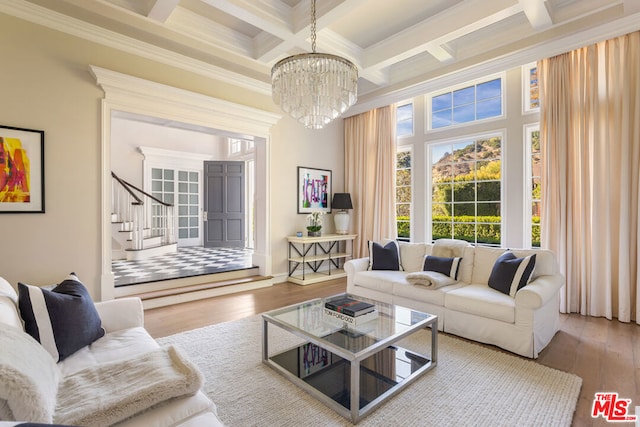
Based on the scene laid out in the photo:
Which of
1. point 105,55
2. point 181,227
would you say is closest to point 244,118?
point 105,55

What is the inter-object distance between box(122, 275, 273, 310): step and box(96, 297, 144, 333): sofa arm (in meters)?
1.78

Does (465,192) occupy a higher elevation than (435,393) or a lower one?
higher

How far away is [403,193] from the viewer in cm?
555

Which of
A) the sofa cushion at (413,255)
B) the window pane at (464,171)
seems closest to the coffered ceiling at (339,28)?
the window pane at (464,171)

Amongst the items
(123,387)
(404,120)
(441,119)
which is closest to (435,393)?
(123,387)

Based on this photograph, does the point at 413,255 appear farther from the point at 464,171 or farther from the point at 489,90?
the point at 489,90

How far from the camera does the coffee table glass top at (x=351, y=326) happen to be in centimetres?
205

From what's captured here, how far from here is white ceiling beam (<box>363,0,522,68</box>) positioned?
10.8 ft

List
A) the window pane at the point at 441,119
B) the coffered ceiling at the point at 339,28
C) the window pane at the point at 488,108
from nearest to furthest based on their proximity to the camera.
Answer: the coffered ceiling at the point at 339,28 → the window pane at the point at 488,108 → the window pane at the point at 441,119

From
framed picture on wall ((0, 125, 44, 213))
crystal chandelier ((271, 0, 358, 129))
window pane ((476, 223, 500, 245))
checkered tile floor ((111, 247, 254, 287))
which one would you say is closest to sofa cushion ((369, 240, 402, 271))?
window pane ((476, 223, 500, 245))

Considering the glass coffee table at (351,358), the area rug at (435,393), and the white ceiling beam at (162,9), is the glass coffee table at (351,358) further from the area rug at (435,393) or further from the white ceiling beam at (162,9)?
the white ceiling beam at (162,9)

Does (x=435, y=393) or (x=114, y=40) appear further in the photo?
(x=114, y=40)

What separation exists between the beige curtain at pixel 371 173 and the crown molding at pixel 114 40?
2.12 metres

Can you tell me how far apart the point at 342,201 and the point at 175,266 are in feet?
10.4
